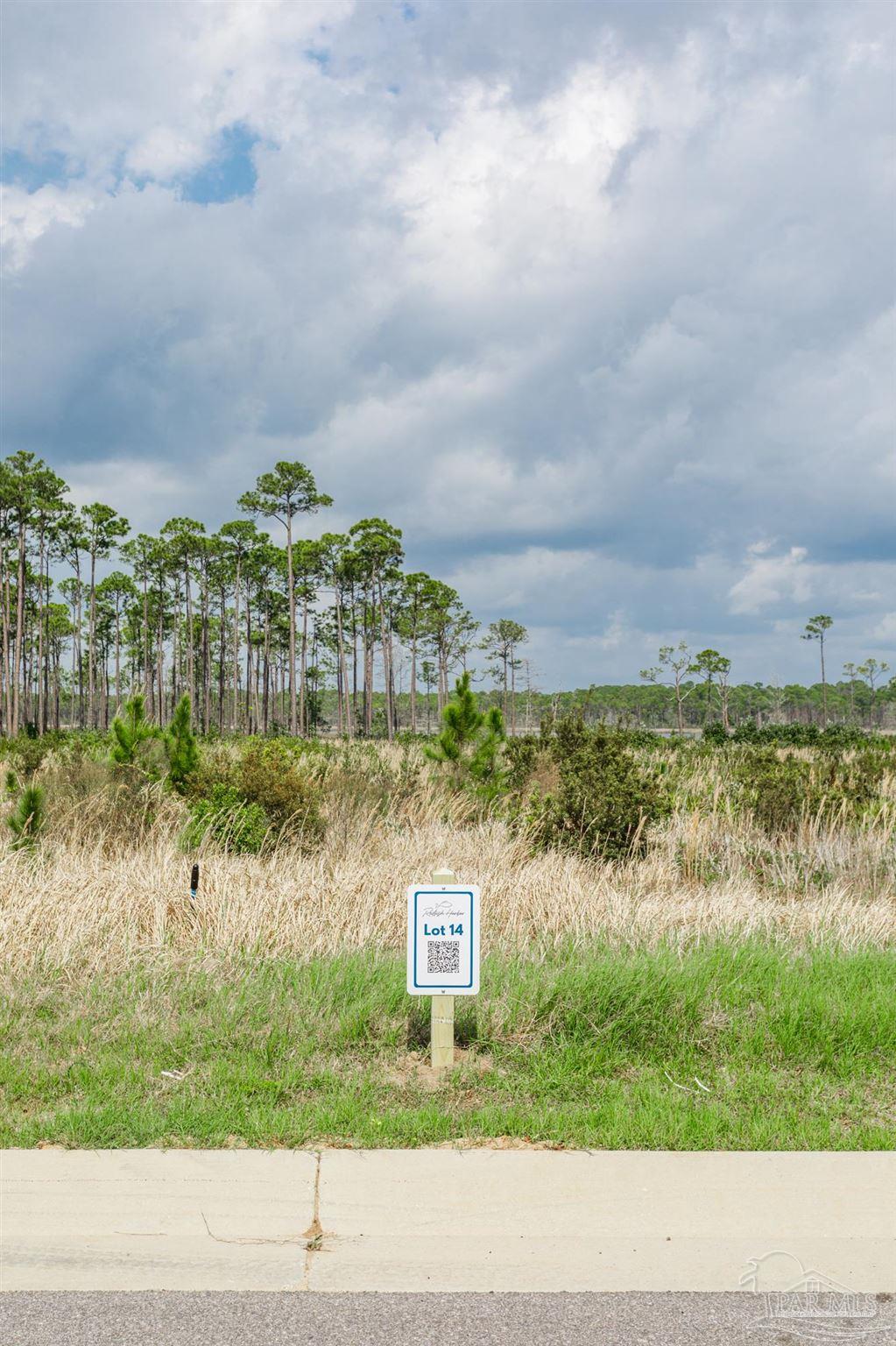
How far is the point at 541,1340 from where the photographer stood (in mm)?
2699

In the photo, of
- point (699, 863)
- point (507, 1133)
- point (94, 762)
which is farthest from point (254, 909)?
point (94, 762)

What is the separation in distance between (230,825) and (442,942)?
5.93m

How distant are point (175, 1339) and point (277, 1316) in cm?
30

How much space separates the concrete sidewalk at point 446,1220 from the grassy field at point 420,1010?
216mm

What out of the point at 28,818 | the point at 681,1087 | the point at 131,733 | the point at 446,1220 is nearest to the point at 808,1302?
the point at 446,1220

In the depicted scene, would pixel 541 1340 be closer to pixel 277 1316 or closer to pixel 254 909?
pixel 277 1316

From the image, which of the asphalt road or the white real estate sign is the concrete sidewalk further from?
→ the white real estate sign

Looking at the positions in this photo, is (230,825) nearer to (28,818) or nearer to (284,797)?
(284,797)

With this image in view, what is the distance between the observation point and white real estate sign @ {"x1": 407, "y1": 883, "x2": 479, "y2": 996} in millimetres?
4574

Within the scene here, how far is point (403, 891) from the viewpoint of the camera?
7.24 meters

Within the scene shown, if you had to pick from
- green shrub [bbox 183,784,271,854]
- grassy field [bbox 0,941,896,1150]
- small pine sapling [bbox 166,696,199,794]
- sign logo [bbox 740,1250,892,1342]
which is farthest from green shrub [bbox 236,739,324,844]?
sign logo [bbox 740,1250,892,1342]

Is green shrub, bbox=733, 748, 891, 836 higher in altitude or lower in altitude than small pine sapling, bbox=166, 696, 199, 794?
lower

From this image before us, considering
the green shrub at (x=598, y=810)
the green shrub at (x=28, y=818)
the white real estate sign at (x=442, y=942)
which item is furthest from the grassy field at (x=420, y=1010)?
the green shrub at (x=598, y=810)

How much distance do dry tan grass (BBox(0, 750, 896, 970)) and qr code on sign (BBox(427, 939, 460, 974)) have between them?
5.61ft
